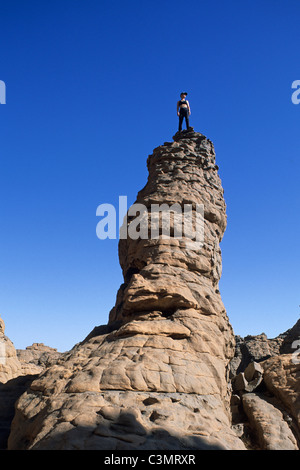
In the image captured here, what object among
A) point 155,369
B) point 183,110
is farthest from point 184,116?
point 155,369

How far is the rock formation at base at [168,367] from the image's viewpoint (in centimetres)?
627

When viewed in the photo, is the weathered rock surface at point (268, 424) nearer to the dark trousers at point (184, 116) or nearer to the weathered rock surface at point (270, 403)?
the weathered rock surface at point (270, 403)

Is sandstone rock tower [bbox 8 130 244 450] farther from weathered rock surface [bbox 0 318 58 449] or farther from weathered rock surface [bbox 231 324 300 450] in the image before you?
weathered rock surface [bbox 0 318 58 449]

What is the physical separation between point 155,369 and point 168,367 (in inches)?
14.9

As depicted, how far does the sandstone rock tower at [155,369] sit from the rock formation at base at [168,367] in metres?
0.03

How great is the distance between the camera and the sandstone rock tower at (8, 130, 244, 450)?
6070 mm

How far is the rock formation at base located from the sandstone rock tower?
3 cm

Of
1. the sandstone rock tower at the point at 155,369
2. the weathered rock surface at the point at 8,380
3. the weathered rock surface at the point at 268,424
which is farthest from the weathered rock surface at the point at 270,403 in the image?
the weathered rock surface at the point at 8,380

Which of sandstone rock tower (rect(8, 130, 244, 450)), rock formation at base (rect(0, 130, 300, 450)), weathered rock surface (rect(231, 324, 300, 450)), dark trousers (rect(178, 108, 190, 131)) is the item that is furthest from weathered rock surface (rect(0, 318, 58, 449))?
dark trousers (rect(178, 108, 190, 131))

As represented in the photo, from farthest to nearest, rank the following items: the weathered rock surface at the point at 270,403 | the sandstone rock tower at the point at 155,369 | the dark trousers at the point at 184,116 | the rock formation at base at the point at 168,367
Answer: the dark trousers at the point at 184,116 < the weathered rock surface at the point at 270,403 < the rock formation at base at the point at 168,367 < the sandstone rock tower at the point at 155,369

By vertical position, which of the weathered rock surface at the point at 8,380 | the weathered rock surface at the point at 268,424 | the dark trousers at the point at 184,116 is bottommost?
the weathered rock surface at the point at 268,424

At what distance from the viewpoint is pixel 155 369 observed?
25.1 ft

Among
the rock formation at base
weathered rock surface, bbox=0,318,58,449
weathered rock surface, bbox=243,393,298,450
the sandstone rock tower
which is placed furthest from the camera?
weathered rock surface, bbox=0,318,58,449
